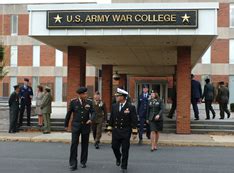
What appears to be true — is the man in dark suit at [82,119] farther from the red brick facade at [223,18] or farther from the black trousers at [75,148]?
the red brick facade at [223,18]

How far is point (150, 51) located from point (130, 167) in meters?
11.2

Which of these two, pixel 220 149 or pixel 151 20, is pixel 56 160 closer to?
pixel 220 149

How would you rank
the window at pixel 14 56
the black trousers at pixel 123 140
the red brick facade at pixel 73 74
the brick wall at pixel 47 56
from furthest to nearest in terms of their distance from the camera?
the window at pixel 14 56 < the brick wall at pixel 47 56 < the red brick facade at pixel 73 74 < the black trousers at pixel 123 140

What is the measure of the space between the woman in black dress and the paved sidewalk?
1777 millimetres

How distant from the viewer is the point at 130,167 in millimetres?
9828

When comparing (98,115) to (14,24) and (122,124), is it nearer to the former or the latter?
(122,124)

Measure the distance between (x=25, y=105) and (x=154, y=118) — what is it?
23.7 feet

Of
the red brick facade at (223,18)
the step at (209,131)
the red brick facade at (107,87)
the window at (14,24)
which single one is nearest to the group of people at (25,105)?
the step at (209,131)

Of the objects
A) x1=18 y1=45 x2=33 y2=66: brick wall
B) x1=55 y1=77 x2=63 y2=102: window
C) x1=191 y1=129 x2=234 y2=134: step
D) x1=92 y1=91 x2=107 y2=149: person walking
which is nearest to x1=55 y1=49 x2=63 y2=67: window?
x1=55 y1=77 x2=63 y2=102: window

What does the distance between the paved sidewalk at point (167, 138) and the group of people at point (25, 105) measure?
0.54 metres

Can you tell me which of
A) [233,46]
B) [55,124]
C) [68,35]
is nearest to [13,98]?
[55,124]

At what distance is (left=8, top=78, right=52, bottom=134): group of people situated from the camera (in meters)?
16.8

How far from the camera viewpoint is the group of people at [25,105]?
1683cm

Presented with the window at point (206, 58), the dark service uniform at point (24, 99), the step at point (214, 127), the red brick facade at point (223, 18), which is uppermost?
the red brick facade at point (223, 18)
